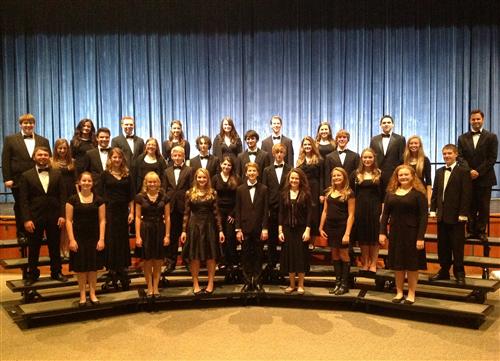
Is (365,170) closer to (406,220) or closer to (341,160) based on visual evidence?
(341,160)

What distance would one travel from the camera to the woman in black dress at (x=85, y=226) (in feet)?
15.0

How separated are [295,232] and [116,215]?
1.82 m

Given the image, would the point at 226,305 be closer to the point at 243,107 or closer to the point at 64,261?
the point at 64,261

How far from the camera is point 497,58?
8891 millimetres

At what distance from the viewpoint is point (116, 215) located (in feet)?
16.3

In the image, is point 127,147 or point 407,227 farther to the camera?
point 127,147

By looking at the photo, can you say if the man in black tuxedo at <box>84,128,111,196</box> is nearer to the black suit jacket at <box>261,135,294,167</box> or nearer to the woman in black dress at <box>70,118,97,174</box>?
the woman in black dress at <box>70,118,97,174</box>

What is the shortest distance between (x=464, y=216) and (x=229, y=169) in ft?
7.93

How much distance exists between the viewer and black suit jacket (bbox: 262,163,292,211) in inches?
208

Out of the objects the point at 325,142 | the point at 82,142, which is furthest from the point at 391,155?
the point at 82,142

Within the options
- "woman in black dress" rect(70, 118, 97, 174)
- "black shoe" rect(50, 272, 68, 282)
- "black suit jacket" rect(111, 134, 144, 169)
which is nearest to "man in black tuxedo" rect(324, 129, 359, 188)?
"black suit jacket" rect(111, 134, 144, 169)

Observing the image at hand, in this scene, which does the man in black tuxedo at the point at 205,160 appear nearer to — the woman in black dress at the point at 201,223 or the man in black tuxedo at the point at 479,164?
the woman in black dress at the point at 201,223

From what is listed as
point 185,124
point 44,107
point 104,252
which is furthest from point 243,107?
point 104,252

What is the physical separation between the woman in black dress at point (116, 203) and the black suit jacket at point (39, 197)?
1.50 feet
